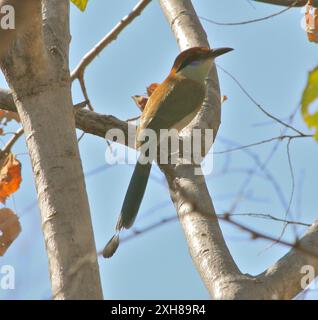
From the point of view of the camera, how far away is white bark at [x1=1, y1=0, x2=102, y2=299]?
230 centimetres

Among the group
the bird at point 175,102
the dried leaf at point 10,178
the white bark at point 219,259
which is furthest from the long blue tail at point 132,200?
the dried leaf at point 10,178

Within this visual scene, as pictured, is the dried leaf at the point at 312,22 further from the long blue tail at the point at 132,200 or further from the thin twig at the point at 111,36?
the thin twig at the point at 111,36

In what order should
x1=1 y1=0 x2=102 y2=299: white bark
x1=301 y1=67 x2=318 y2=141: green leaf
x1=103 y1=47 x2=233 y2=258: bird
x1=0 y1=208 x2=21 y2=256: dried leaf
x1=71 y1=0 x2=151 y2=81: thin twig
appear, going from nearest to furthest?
x1=301 y1=67 x2=318 y2=141: green leaf, x1=1 y1=0 x2=102 y2=299: white bark, x1=0 y1=208 x2=21 y2=256: dried leaf, x1=103 y1=47 x2=233 y2=258: bird, x1=71 y1=0 x2=151 y2=81: thin twig

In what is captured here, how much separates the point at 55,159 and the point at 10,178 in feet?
5.14

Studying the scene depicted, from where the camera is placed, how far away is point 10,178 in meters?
4.00

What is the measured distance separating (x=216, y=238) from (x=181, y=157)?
0.76 metres

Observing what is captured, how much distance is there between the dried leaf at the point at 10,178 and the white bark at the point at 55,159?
1.32 metres

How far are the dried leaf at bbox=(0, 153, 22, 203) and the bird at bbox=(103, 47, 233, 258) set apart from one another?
71 centimetres

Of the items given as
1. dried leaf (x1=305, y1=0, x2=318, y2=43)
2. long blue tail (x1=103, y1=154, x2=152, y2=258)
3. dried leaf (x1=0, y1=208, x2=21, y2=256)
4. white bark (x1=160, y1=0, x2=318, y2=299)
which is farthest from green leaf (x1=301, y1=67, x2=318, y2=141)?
dried leaf (x1=305, y1=0, x2=318, y2=43)

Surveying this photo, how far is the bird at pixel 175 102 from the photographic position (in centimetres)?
409

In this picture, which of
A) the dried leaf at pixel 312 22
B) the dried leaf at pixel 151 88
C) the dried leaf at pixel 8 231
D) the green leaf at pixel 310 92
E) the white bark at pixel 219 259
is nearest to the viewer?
the green leaf at pixel 310 92

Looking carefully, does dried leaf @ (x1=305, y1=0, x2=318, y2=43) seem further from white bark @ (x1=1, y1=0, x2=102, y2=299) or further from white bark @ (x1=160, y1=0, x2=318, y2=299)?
white bark @ (x1=1, y1=0, x2=102, y2=299)
